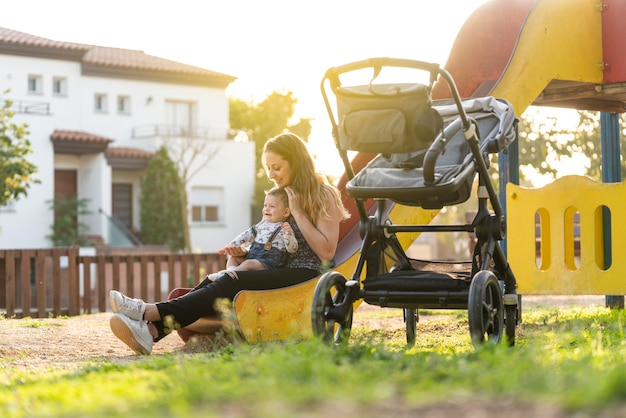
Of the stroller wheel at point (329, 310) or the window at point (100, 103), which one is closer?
the stroller wheel at point (329, 310)

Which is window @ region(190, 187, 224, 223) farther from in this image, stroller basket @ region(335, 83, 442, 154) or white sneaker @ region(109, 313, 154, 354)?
stroller basket @ region(335, 83, 442, 154)

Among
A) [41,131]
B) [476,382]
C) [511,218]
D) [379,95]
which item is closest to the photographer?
[476,382]

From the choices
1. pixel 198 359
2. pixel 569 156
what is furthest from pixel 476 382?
pixel 569 156

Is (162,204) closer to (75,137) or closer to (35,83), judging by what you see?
(75,137)

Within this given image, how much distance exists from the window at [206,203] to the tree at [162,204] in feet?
8.86

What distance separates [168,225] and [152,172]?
2056 millimetres

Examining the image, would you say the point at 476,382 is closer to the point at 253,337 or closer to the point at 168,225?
the point at 253,337

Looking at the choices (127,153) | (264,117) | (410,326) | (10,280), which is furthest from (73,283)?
(264,117)

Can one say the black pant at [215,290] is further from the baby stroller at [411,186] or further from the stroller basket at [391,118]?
the stroller basket at [391,118]

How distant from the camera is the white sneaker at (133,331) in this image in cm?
689

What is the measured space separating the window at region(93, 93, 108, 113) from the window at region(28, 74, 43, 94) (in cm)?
276

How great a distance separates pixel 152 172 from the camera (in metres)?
38.1

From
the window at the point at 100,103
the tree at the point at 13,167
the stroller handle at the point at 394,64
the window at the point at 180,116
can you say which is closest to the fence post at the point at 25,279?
the tree at the point at 13,167

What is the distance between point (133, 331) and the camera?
22.6 ft
